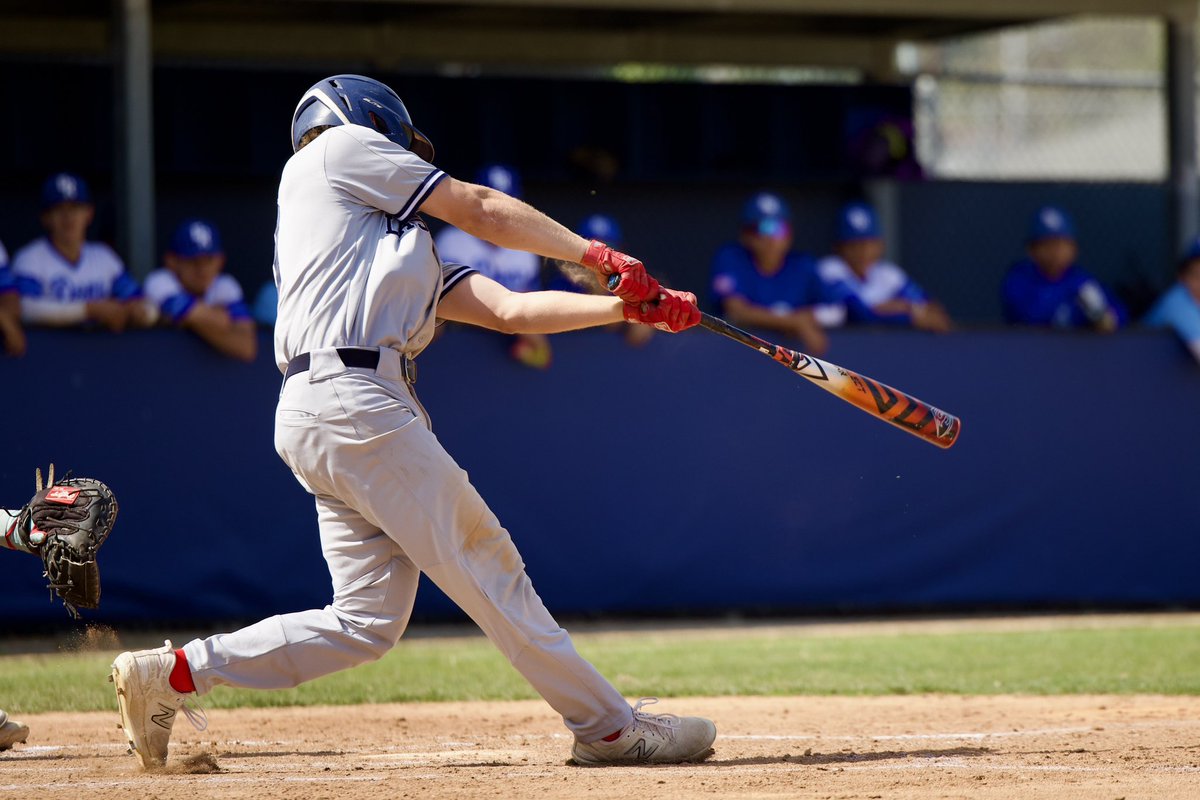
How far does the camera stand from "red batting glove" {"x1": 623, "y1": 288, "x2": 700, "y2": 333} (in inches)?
174

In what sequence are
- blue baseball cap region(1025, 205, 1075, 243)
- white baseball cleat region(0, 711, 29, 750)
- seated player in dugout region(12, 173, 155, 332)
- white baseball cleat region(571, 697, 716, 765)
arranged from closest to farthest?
white baseball cleat region(571, 697, 716, 765) → white baseball cleat region(0, 711, 29, 750) → seated player in dugout region(12, 173, 155, 332) → blue baseball cap region(1025, 205, 1075, 243)

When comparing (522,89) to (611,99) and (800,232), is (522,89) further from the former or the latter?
(800,232)

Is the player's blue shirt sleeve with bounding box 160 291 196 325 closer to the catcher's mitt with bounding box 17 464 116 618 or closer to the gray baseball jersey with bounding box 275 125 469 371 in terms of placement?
the catcher's mitt with bounding box 17 464 116 618

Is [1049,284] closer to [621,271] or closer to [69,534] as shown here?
[621,271]

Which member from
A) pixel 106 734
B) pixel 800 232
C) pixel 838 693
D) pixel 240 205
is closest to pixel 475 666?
pixel 838 693

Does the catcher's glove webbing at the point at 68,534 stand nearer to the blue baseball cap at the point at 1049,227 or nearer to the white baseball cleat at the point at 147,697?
the white baseball cleat at the point at 147,697

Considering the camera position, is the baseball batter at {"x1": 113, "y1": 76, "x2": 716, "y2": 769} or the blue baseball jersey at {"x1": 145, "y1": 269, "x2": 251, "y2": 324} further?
the blue baseball jersey at {"x1": 145, "y1": 269, "x2": 251, "y2": 324}

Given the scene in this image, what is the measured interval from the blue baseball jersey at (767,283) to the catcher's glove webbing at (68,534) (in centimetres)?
487

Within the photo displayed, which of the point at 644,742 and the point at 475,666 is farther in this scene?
the point at 475,666

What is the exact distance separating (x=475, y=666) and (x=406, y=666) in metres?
0.31

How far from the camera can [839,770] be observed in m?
4.51

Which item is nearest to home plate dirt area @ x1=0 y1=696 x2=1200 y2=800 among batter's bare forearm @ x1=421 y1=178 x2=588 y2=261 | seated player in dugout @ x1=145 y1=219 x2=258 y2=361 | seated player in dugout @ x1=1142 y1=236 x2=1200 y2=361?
batter's bare forearm @ x1=421 y1=178 x2=588 y2=261

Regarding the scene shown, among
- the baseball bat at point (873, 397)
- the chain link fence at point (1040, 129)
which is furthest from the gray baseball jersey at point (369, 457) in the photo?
the chain link fence at point (1040, 129)

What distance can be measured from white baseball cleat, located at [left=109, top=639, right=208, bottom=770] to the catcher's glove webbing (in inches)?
10.5
